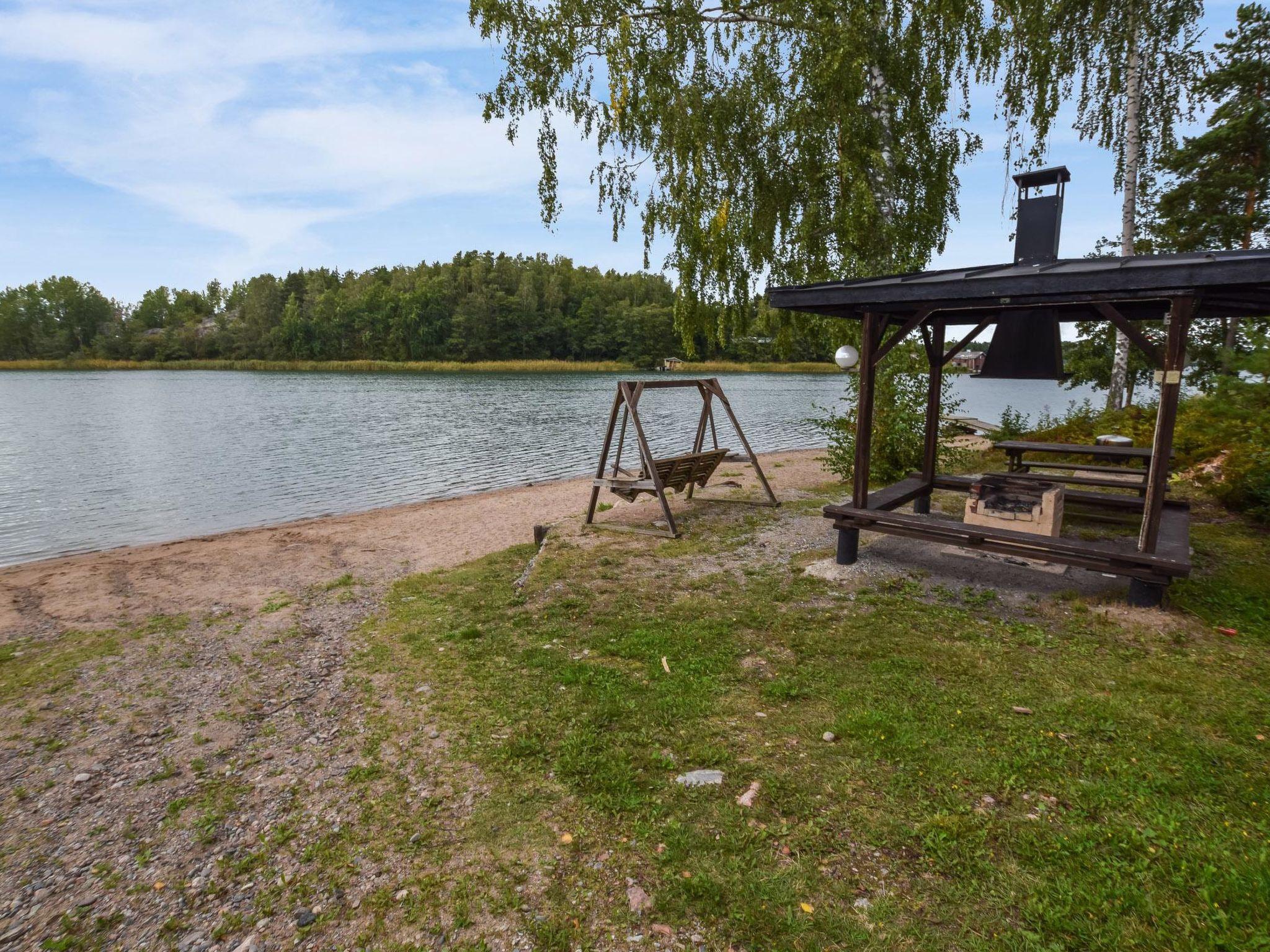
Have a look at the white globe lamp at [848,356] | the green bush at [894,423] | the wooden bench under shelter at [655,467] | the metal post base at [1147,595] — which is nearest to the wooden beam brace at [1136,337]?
the metal post base at [1147,595]

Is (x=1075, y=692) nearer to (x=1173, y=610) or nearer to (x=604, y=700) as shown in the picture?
(x=1173, y=610)

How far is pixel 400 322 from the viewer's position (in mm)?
97750

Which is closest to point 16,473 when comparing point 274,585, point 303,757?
point 274,585

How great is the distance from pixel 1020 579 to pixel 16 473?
25035 millimetres

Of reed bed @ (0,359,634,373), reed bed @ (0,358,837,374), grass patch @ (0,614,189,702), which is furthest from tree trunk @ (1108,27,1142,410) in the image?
reed bed @ (0,359,634,373)

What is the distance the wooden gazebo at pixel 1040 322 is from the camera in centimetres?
528

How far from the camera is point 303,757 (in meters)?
4.29

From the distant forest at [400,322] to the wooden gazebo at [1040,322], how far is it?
83659 mm


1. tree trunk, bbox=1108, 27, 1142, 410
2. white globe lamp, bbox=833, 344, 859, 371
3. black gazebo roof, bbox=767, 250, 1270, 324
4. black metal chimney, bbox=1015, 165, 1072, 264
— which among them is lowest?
white globe lamp, bbox=833, 344, 859, 371

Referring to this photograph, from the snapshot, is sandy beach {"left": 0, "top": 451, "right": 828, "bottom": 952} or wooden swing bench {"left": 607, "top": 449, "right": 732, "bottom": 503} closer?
sandy beach {"left": 0, "top": 451, "right": 828, "bottom": 952}

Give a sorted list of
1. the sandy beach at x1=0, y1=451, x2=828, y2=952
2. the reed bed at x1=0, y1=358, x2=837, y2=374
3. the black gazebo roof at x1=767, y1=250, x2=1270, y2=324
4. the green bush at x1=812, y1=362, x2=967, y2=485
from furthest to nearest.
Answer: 1. the reed bed at x1=0, y1=358, x2=837, y2=374
2. the green bush at x1=812, y1=362, x2=967, y2=485
3. the black gazebo roof at x1=767, y1=250, x2=1270, y2=324
4. the sandy beach at x1=0, y1=451, x2=828, y2=952

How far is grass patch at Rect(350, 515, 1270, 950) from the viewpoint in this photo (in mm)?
2828

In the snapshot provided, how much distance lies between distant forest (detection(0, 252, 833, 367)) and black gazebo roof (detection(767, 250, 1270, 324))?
3321 inches

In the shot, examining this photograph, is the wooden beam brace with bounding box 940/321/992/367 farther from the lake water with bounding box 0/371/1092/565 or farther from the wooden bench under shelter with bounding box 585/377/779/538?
the lake water with bounding box 0/371/1092/565
